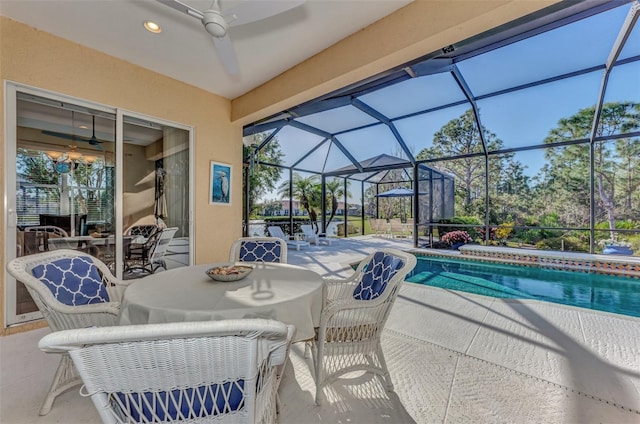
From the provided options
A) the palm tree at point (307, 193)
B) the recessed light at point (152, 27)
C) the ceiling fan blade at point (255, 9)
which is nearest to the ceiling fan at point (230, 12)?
the ceiling fan blade at point (255, 9)

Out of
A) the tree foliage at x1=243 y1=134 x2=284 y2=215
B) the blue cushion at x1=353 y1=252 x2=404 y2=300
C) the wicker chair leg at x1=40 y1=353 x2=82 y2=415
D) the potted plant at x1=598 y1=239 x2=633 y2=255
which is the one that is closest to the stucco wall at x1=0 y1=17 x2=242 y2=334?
the wicker chair leg at x1=40 y1=353 x2=82 y2=415

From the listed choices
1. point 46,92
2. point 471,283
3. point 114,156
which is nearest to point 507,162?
point 471,283

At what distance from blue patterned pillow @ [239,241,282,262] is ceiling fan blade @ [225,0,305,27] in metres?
1.89

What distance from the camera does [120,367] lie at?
28.6 inches

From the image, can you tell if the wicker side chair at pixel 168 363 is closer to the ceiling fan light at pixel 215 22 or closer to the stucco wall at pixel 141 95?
the ceiling fan light at pixel 215 22

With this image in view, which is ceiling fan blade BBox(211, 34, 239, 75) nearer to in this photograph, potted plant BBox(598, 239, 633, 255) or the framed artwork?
the framed artwork

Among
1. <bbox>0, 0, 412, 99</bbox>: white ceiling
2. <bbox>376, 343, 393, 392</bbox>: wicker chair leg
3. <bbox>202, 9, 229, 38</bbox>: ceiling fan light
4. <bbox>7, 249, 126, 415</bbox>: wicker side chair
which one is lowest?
<bbox>376, 343, 393, 392</bbox>: wicker chair leg

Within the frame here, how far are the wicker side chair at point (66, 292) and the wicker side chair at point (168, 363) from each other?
86cm

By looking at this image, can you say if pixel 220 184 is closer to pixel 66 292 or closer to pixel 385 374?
pixel 66 292

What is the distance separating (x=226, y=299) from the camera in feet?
4.53

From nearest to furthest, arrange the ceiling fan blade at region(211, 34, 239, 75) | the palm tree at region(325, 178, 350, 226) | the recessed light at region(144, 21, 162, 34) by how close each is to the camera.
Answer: the ceiling fan blade at region(211, 34, 239, 75)
the recessed light at region(144, 21, 162, 34)
the palm tree at region(325, 178, 350, 226)

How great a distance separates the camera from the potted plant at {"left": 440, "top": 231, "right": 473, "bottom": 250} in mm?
7633

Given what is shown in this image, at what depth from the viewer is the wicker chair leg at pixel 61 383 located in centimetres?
151

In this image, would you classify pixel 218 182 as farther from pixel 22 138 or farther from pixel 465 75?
pixel 465 75
